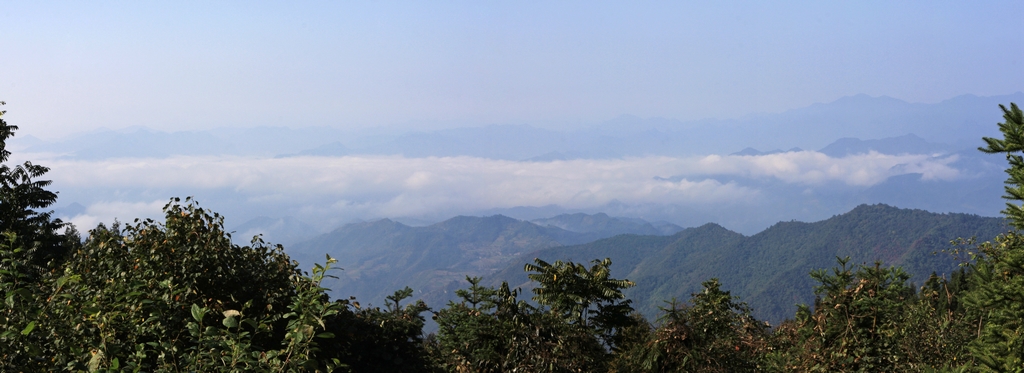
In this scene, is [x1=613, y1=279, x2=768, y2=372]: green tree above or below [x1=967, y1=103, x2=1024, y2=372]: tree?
below

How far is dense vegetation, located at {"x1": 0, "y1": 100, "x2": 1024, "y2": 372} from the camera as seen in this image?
5.01 metres

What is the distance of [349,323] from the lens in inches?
375

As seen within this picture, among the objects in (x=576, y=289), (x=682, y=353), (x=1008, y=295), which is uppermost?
(x=1008, y=295)

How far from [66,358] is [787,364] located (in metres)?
13.4

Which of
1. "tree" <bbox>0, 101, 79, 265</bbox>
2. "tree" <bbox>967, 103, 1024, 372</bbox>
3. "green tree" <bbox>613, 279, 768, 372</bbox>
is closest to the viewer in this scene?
"tree" <bbox>967, 103, 1024, 372</bbox>

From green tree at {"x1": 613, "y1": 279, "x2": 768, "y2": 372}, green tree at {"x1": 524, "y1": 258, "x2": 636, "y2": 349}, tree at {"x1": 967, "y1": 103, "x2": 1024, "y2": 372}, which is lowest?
green tree at {"x1": 524, "y1": 258, "x2": 636, "y2": 349}

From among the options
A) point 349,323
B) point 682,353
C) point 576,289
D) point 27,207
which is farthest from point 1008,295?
point 27,207

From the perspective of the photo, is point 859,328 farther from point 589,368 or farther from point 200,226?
point 200,226

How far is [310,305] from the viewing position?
15.9ft

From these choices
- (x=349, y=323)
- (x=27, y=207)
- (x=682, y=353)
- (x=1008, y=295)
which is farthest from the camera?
(x=27, y=207)

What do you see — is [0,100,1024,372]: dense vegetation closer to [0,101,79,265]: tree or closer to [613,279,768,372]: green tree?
[613,279,768,372]: green tree

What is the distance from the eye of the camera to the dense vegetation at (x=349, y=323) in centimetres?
501

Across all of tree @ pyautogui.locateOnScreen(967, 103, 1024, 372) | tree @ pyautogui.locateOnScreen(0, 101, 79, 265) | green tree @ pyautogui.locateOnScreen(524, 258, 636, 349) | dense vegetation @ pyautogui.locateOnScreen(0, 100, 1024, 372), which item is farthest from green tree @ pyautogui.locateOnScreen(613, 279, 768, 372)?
tree @ pyautogui.locateOnScreen(0, 101, 79, 265)

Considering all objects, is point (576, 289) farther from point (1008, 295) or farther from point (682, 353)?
point (1008, 295)
